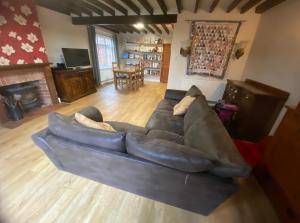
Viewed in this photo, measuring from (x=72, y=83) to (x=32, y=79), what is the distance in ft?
3.04

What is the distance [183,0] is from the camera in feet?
10.1

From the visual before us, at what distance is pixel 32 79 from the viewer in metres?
3.14

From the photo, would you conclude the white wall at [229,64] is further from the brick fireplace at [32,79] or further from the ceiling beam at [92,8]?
the brick fireplace at [32,79]

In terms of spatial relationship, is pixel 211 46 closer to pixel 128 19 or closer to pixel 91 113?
pixel 128 19

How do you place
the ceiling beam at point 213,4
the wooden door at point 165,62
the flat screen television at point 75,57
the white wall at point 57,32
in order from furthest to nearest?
the wooden door at point 165,62 < the flat screen television at point 75,57 < the white wall at point 57,32 < the ceiling beam at point 213,4

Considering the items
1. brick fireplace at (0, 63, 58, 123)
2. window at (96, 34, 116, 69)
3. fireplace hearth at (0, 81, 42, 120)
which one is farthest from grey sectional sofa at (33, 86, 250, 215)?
window at (96, 34, 116, 69)

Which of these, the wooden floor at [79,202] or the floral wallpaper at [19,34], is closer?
the wooden floor at [79,202]

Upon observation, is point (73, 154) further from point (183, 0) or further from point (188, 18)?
point (188, 18)

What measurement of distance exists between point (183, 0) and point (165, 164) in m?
3.60

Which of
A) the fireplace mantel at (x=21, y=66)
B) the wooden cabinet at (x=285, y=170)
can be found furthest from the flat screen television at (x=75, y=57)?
Result: the wooden cabinet at (x=285, y=170)

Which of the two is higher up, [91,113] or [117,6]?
[117,6]

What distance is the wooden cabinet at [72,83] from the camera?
12.1 ft

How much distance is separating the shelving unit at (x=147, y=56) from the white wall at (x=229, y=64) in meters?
3.36

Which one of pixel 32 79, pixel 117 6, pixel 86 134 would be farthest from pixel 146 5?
pixel 86 134
